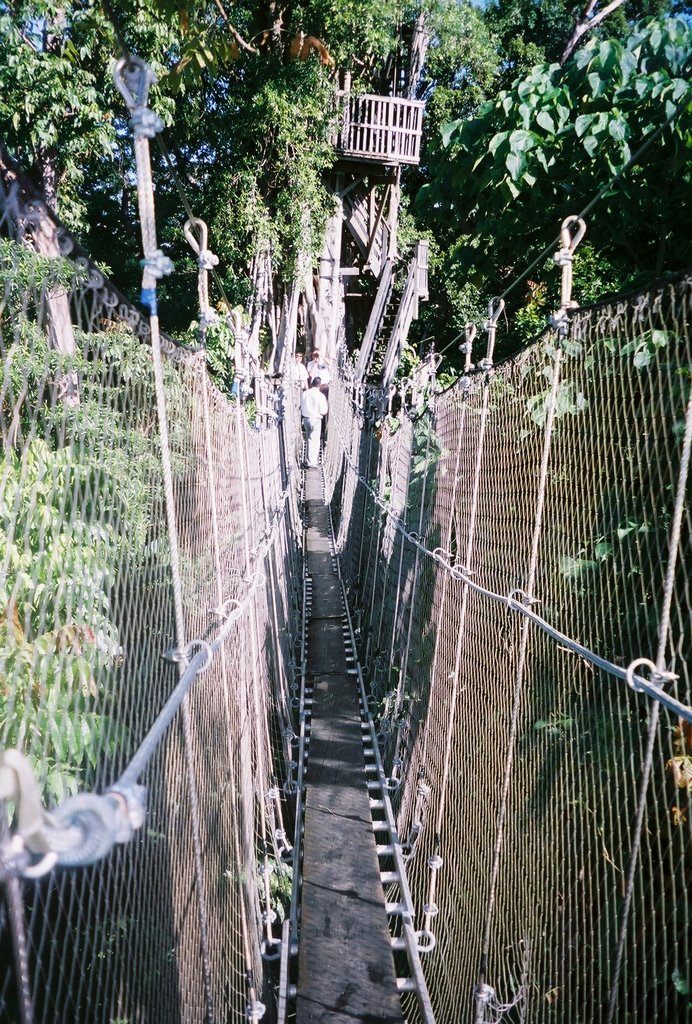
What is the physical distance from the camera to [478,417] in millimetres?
2180

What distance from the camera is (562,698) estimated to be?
1568 mm

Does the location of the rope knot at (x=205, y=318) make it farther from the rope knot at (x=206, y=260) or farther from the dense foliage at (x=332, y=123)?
the dense foliage at (x=332, y=123)

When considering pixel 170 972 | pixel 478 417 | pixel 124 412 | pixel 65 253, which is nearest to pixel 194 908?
pixel 170 972

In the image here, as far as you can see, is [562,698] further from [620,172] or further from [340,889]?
[340,889]

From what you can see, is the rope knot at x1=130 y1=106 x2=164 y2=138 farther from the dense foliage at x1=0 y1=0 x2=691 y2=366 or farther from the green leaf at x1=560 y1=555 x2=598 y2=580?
the green leaf at x1=560 y1=555 x2=598 y2=580

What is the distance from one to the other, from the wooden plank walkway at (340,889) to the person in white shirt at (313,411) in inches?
248

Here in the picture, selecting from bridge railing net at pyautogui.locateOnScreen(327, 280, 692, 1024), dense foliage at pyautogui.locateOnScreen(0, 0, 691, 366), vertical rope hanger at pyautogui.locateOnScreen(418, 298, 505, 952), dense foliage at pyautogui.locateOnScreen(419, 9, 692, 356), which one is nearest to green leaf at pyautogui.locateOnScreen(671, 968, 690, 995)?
bridge railing net at pyautogui.locateOnScreen(327, 280, 692, 1024)

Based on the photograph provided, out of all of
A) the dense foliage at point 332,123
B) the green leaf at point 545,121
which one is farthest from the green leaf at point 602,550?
the green leaf at point 545,121

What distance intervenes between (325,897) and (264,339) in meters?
7.09

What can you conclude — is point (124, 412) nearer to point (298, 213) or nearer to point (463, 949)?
point (463, 949)

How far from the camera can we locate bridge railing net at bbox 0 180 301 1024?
35.0 inches

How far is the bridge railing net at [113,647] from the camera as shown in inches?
35.0

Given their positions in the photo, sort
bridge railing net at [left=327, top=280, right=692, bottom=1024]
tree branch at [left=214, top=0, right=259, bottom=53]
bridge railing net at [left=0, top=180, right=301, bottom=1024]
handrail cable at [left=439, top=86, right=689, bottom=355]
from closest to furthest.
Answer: bridge railing net at [left=0, top=180, right=301, bottom=1024]
bridge railing net at [left=327, top=280, right=692, bottom=1024]
handrail cable at [left=439, top=86, right=689, bottom=355]
tree branch at [left=214, top=0, right=259, bottom=53]

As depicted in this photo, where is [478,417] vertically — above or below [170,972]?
above
